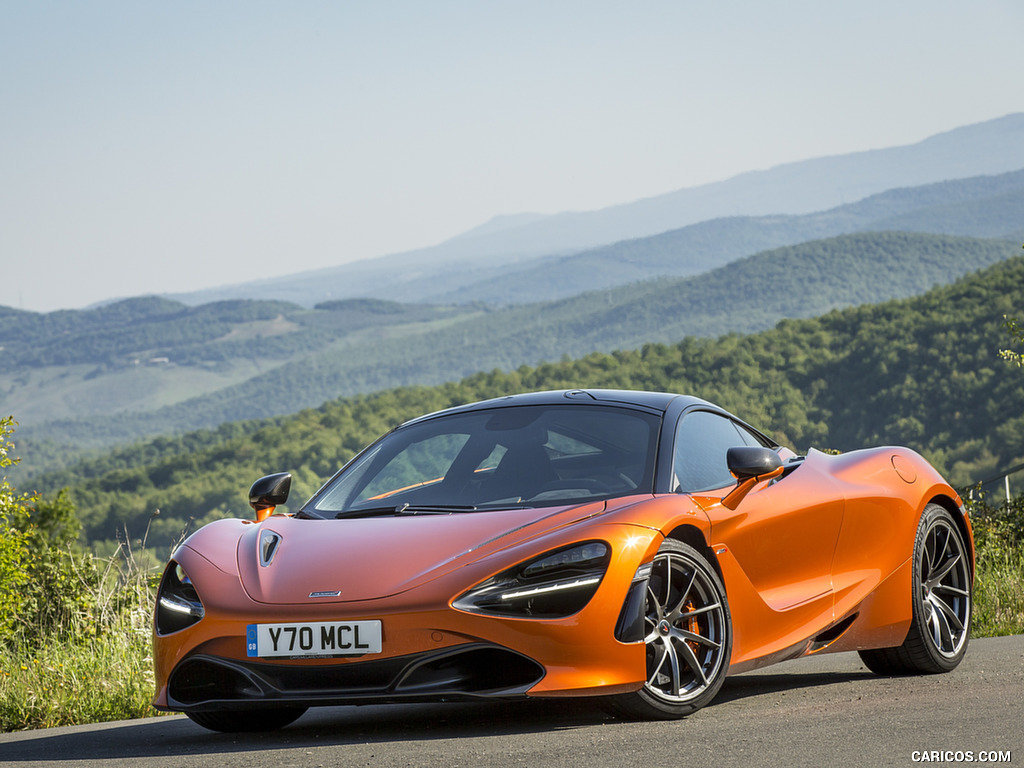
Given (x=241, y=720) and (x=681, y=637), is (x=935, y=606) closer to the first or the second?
(x=681, y=637)

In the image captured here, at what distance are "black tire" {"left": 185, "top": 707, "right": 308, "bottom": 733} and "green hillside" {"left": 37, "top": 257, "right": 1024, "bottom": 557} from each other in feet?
253

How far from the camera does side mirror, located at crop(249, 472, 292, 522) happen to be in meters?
5.34

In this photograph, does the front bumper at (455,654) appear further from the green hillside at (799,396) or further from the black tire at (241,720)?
the green hillside at (799,396)

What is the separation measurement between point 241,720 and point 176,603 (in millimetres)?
625

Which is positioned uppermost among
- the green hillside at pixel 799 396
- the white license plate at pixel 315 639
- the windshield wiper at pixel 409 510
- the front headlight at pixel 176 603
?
the windshield wiper at pixel 409 510

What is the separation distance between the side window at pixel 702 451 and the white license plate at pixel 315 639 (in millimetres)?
1419

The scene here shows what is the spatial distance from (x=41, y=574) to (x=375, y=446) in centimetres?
1302

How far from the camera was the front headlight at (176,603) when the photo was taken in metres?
4.45

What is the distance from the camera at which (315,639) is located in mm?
4129

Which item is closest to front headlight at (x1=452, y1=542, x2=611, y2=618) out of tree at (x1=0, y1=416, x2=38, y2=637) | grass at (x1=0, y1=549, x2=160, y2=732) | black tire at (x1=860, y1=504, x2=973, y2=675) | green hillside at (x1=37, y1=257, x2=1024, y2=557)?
black tire at (x1=860, y1=504, x2=973, y2=675)

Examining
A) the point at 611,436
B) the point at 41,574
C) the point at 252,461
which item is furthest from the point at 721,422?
the point at 252,461

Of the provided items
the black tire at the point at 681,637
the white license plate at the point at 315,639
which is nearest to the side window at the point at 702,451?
the black tire at the point at 681,637

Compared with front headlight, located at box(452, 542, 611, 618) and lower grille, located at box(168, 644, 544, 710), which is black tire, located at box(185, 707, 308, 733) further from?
front headlight, located at box(452, 542, 611, 618)

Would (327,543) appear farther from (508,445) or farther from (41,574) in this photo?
(41,574)
